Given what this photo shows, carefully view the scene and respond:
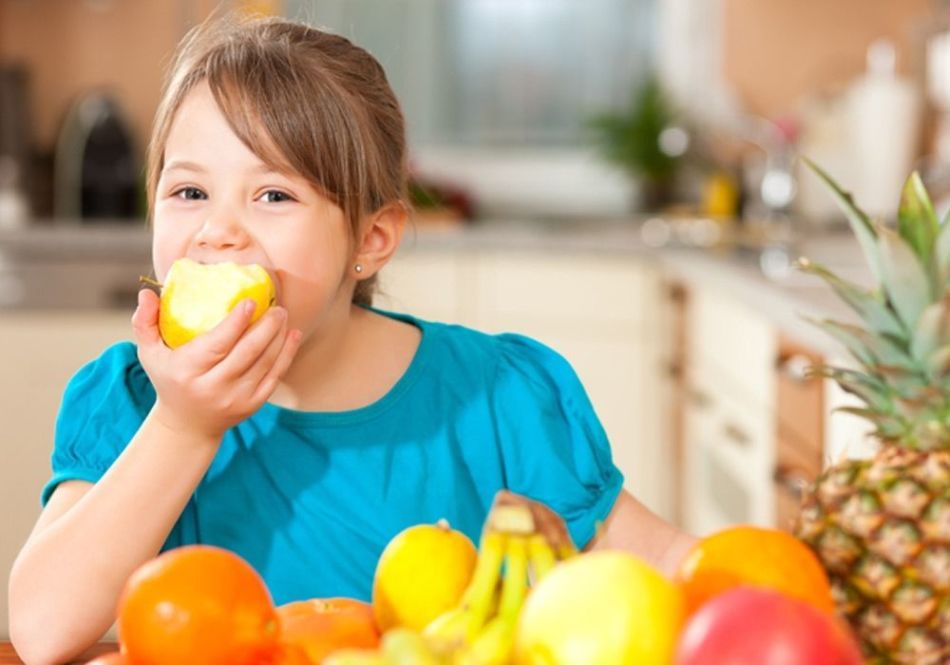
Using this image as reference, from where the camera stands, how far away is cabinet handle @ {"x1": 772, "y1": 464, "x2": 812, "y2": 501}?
2631 millimetres

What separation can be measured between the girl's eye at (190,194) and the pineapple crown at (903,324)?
0.43m

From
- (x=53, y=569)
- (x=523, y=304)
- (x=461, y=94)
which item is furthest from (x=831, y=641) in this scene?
(x=461, y=94)

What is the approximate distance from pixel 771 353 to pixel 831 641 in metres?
2.22

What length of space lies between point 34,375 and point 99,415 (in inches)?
104

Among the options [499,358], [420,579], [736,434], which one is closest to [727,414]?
[736,434]

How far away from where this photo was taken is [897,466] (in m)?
0.76

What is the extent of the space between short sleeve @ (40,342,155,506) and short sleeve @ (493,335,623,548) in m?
0.30

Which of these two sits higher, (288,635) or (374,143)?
(374,143)

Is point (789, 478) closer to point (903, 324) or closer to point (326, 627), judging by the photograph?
point (903, 324)

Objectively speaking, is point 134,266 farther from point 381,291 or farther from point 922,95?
point 381,291

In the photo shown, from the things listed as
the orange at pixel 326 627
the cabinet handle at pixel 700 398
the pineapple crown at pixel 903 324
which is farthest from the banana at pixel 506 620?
the cabinet handle at pixel 700 398

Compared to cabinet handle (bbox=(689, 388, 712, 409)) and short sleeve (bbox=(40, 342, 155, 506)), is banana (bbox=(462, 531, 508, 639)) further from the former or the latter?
cabinet handle (bbox=(689, 388, 712, 409))

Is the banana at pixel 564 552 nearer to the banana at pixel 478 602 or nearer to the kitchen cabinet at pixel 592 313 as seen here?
the banana at pixel 478 602

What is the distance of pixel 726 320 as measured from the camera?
3145 millimetres
